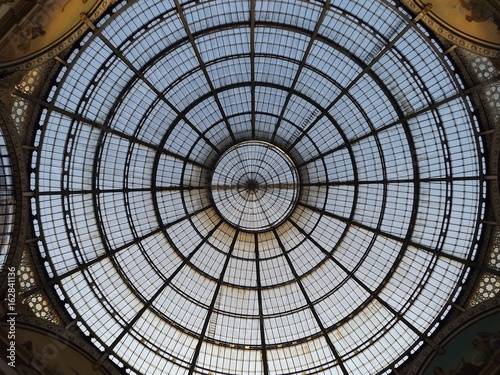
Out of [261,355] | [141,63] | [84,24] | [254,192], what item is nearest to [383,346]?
[261,355]

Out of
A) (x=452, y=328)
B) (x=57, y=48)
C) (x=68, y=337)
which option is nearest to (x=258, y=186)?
(x=452, y=328)

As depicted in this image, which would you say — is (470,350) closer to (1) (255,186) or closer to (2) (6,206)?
(1) (255,186)

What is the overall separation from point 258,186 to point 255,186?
0.17m

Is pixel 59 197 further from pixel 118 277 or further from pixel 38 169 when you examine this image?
pixel 118 277

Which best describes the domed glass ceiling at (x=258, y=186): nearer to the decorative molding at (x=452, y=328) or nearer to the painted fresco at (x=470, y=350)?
the decorative molding at (x=452, y=328)

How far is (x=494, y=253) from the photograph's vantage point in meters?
22.4

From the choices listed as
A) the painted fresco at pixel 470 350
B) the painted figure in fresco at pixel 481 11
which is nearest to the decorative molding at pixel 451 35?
the painted figure in fresco at pixel 481 11

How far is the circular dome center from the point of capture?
86.6 ft

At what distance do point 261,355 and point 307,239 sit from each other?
6.22m

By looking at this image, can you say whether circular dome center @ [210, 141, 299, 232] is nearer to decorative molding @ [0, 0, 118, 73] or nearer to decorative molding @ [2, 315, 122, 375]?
decorative molding @ [2, 315, 122, 375]

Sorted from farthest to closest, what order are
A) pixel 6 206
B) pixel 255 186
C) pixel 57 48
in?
pixel 255 186 → pixel 6 206 → pixel 57 48

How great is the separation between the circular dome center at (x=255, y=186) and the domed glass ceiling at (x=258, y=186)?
77 mm

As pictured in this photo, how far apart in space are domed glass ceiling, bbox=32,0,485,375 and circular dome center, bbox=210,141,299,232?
77 mm

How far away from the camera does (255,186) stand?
26188 millimetres
